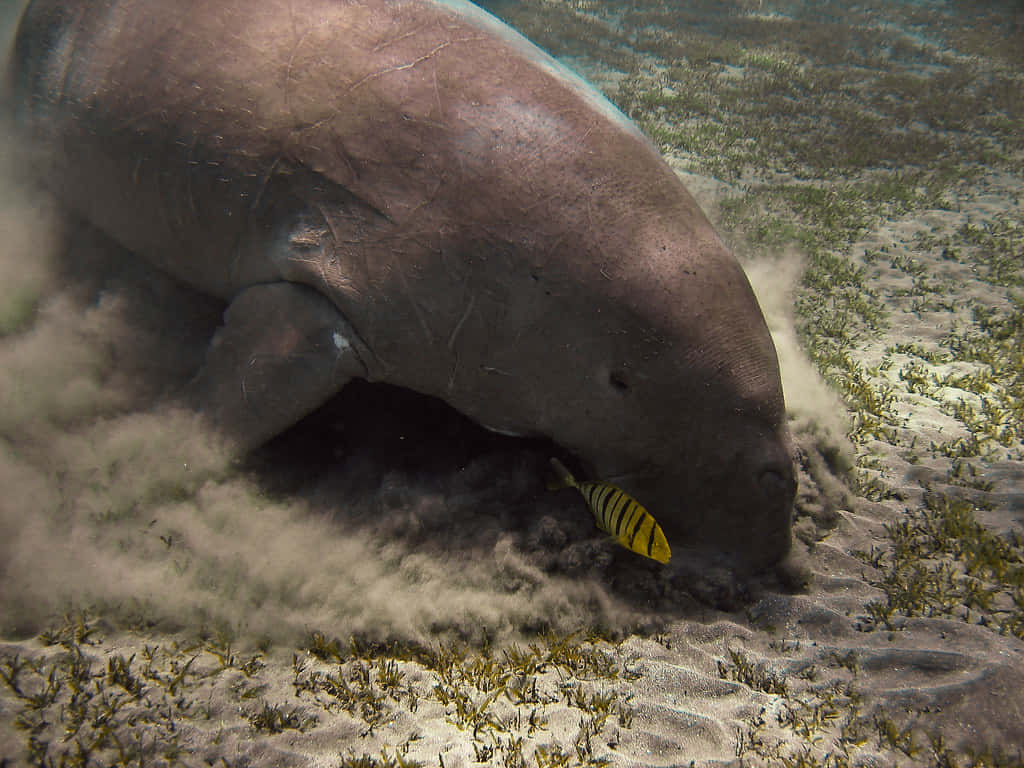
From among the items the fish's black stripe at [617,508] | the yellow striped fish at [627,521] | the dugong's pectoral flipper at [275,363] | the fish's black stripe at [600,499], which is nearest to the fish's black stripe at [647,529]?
the yellow striped fish at [627,521]

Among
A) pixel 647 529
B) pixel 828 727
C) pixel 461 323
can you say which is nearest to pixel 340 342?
pixel 461 323

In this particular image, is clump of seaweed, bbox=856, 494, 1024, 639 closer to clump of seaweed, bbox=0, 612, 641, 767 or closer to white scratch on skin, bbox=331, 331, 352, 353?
clump of seaweed, bbox=0, 612, 641, 767

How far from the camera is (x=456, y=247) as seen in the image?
2.64m

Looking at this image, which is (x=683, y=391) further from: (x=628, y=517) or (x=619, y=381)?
(x=628, y=517)

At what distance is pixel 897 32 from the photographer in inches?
773

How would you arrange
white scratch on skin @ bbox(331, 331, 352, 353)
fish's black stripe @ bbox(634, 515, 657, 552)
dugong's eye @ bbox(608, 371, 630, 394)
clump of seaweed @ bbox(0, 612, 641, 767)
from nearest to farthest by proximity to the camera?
clump of seaweed @ bbox(0, 612, 641, 767) < fish's black stripe @ bbox(634, 515, 657, 552) < dugong's eye @ bbox(608, 371, 630, 394) < white scratch on skin @ bbox(331, 331, 352, 353)

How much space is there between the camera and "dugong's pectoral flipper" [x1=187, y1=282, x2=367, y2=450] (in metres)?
2.88

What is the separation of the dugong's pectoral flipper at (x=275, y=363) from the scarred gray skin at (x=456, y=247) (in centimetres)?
1

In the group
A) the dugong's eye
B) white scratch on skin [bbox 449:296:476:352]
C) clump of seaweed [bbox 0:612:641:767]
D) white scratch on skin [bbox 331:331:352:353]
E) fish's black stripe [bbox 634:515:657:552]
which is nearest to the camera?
clump of seaweed [bbox 0:612:641:767]

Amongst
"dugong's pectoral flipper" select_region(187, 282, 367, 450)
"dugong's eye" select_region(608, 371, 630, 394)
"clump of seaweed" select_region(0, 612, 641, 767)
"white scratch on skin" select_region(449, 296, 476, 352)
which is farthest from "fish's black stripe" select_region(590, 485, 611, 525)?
"dugong's pectoral flipper" select_region(187, 282, 367, 450)

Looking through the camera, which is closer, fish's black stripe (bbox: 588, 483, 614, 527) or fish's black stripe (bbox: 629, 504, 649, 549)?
fish's black stripe (bbox: 629, 504, 649, 549)

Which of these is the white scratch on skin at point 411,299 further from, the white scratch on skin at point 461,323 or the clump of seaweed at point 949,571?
the clump of seaweed at point 949,571

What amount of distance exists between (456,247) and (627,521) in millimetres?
1499

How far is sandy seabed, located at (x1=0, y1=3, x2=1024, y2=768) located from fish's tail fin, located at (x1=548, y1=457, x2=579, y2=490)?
18cm
